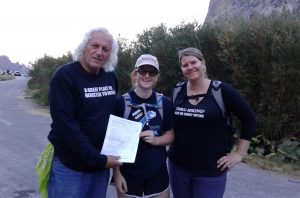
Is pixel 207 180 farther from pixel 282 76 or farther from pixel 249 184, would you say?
pixel 282 76

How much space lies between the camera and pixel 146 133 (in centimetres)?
337

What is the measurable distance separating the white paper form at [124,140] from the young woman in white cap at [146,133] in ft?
0.21

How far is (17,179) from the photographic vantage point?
704cm

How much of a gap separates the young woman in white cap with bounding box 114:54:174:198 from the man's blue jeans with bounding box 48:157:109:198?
24 cm

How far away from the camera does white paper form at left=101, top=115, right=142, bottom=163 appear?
3.29m

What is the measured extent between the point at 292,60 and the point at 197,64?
671 cm

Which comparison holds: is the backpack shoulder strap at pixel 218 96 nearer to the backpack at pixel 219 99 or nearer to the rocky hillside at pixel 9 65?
the backpack at pixel 219 99

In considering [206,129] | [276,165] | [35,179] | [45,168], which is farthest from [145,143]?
[276,165]

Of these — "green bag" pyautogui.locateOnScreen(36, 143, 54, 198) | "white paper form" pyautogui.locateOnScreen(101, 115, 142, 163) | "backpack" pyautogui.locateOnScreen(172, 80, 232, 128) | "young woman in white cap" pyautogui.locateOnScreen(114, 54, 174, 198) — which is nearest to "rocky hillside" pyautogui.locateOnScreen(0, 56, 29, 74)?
"green bag" pyautogui.locateOnScreen(36, 143, 54, 198)

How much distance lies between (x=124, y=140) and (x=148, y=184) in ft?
1.45

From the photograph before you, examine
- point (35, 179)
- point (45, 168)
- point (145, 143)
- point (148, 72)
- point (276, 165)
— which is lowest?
point (276, 165)

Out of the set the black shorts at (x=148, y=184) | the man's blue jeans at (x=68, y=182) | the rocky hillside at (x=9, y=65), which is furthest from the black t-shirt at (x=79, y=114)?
the rocky hillside at (x=9, y=65)

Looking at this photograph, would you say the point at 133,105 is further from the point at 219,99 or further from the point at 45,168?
the point at 45,168

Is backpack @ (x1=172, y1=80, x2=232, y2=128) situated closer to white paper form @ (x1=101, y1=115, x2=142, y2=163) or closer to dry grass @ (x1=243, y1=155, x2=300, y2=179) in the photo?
white paper form @ (x1=101, y1=115, x2=142, y2=163)
